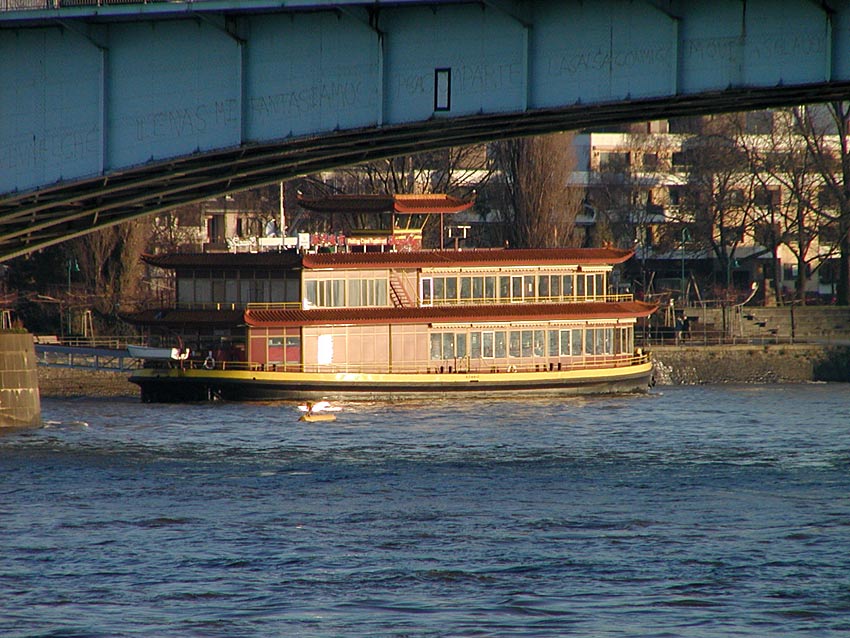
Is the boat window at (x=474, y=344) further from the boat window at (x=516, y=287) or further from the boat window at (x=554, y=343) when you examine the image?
the boat window at (x=554, y=343)

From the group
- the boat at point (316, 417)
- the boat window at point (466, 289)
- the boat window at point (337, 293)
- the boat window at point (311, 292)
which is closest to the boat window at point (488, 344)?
the boat window at point (466, 289)

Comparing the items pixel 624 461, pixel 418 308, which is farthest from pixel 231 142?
pixel 418 308

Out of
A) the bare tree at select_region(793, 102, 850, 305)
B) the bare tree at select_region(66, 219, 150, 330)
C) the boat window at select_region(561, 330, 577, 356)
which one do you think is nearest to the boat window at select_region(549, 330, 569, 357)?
the boat window at select_region(561, 330, 577, 356)

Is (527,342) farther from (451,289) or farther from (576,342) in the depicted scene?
(451,289)

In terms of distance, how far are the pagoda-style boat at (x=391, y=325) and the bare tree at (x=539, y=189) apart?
15.2 m

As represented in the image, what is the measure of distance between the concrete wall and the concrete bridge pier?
3255cm

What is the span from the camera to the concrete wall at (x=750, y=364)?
72.8 meters

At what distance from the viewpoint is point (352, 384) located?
58.2 m

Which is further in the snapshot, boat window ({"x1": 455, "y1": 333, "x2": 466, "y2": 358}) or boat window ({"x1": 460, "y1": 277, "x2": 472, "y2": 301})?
boat window ({"x1": 460, "y1": 277, "x2": 472, "y2": 301})

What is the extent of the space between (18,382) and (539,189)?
3745 centimetres

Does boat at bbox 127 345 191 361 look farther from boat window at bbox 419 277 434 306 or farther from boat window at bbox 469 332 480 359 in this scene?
boat window at bbox 469 332 480 359

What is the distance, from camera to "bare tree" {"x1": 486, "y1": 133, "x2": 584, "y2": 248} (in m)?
78.8

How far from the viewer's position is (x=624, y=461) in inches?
1586

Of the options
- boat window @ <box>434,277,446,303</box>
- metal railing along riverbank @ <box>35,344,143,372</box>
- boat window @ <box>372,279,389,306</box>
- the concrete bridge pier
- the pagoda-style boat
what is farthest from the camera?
boat window @ <box>434,277,446,303</box>
